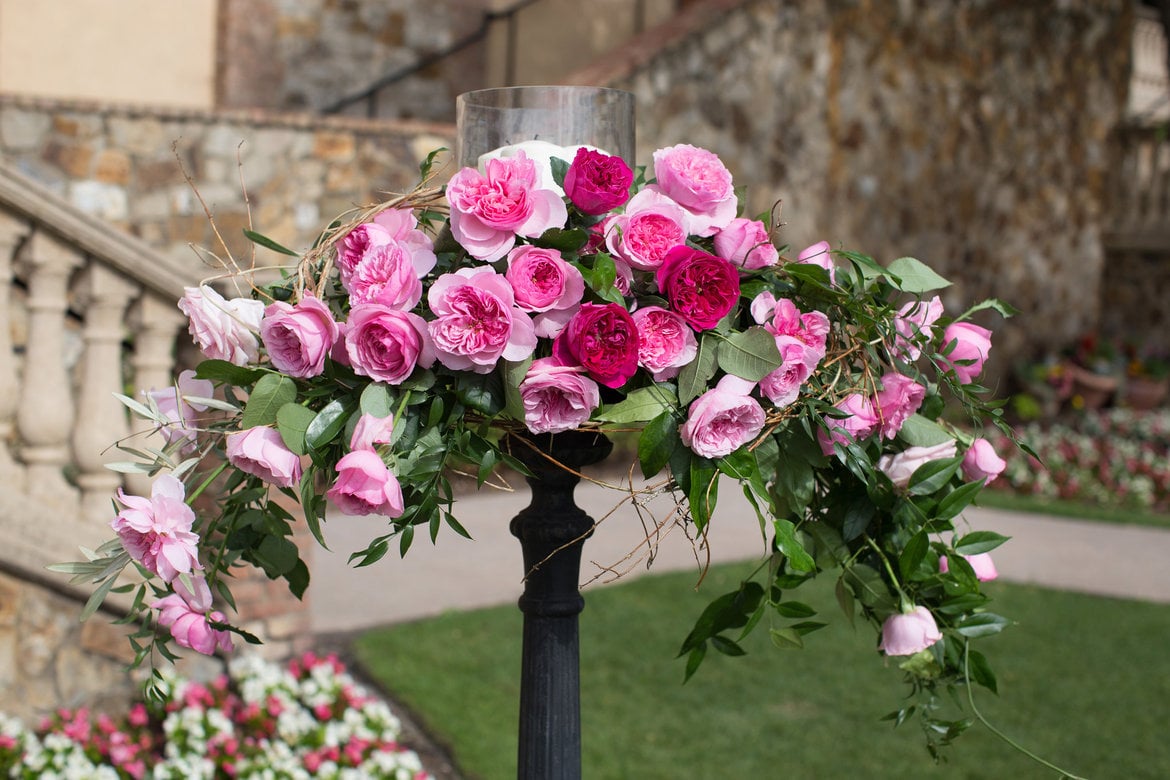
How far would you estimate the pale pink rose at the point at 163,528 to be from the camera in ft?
4.76

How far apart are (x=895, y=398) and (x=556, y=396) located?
1.59 ft

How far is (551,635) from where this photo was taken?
182 cm

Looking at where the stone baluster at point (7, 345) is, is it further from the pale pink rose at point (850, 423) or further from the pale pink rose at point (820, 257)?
the pale pink rose at point (850, 423)

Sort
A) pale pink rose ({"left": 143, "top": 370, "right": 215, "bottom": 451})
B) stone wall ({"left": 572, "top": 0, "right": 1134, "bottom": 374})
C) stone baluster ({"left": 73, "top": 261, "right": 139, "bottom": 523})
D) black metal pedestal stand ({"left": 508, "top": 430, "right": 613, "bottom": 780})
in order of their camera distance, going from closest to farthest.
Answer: pale pink rose ({"left": 143, "top": 370, "right": 215, "bottom": 451}) → black metal pedestal stand ({"left": 508, "top": 430, "right": 613, "bottom": 780}) → stone baluster ({"left": 73, "top": 261, "right": 139, "bottom": 523}) → stone wall ({"left": 572, "top": 0, "right": 1134, "bottom": 374})

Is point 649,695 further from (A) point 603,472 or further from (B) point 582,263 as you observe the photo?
(A) point 603,472

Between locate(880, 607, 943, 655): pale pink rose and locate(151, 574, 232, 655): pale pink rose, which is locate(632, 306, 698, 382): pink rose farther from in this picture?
locate(151, 574, 232, 655): pale pink rose

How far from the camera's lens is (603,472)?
838 cm

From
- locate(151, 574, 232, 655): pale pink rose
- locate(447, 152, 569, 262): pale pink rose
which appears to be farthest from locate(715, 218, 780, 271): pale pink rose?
locate(151, 574, 232, 655): pale pink rose

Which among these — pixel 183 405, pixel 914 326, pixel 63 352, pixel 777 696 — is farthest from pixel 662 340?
pixel 777 696

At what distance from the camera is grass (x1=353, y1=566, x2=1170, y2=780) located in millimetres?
3896

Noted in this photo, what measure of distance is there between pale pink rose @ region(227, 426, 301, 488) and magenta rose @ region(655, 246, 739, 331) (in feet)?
1.68

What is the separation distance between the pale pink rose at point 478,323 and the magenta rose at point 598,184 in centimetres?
16

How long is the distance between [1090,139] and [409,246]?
1291 centimetres

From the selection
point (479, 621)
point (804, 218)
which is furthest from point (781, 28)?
point (479, 621)
